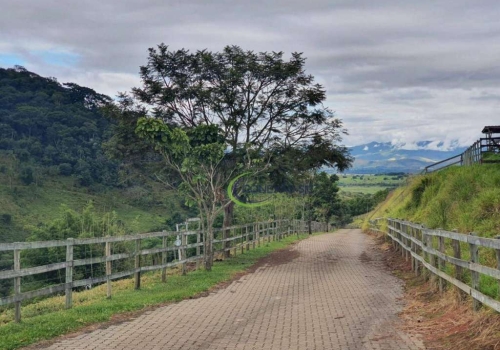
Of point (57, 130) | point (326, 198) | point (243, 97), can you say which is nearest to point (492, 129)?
point (243, 97)

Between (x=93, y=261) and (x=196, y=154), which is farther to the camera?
(x=196, y=154)

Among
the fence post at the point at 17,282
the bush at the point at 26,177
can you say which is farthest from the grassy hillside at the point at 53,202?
the fence post at the point at 17,282

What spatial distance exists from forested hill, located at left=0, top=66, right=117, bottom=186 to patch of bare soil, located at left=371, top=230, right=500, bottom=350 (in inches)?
3001

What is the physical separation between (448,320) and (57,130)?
9176 centimetres

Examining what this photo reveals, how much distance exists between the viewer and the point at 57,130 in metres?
91.6

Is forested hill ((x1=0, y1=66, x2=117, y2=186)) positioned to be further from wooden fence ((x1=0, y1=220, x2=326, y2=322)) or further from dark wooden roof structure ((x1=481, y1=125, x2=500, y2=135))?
dark wooden roof structure ((x1=481, y1=125, x2=500, y2=135))

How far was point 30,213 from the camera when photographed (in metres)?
71.6

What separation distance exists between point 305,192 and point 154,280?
1531 inches

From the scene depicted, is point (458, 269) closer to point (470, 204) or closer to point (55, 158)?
point (470, 204)

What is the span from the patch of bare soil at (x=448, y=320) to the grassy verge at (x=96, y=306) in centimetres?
511

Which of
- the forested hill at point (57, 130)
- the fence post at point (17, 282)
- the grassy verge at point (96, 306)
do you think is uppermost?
the forested hill at point (57, 130)

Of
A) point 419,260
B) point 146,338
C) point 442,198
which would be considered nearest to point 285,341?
point 146,338

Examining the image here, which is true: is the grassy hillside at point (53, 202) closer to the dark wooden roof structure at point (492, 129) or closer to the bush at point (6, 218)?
the bush at point (6, 218)

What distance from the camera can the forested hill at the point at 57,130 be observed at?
290 ft
